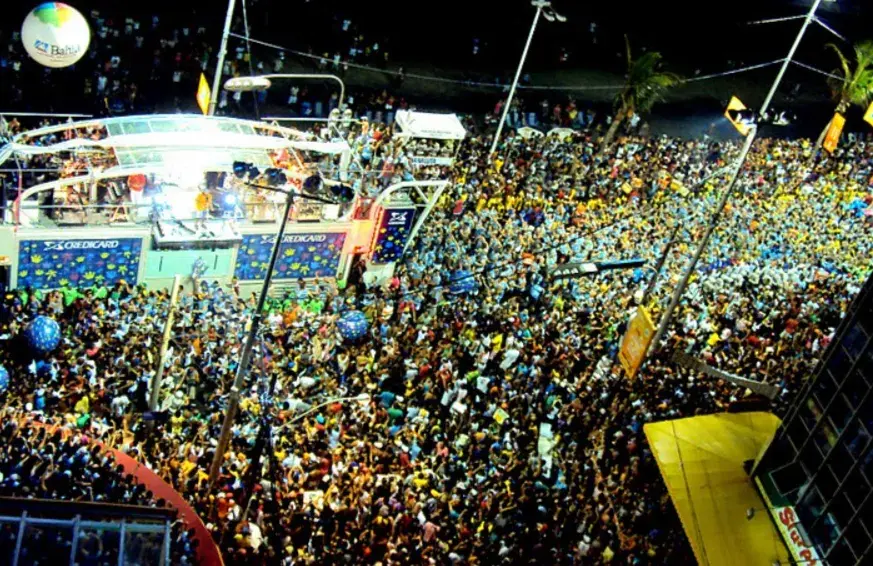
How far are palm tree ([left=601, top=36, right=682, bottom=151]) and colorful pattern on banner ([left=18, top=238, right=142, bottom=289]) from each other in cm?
2136

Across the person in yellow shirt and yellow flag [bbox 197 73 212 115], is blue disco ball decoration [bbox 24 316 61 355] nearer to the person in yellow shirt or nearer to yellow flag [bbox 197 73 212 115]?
the person in yellow shirt

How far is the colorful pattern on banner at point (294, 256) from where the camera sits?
74.5 ft

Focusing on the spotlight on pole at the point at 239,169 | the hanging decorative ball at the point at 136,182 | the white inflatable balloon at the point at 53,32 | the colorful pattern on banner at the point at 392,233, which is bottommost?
the colorful pattern on banner at the point at 392,233

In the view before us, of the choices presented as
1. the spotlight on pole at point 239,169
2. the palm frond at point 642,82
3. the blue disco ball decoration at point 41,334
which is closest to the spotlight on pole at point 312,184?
the spotlight on pole at point 239,169

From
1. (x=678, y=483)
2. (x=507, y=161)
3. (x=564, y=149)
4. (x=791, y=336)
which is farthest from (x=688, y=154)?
(x=678, y=483)

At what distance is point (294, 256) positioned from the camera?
23.6 meters

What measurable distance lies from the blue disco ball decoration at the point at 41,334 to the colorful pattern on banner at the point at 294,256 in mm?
5816

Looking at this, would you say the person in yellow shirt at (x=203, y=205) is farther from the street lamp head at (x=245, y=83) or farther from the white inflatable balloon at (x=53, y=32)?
the white inflatable balloon at (x=53, y=32)

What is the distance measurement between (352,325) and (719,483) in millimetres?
9393

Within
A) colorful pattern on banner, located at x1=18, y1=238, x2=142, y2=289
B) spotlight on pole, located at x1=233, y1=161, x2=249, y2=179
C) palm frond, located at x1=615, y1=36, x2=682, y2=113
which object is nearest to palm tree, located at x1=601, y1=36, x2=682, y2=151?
palm frond, located at x1=615, y1=36, x2=682, y2=113

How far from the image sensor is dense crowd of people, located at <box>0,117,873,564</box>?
16.8m

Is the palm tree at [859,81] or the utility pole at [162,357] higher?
the palm tree at [859,81]

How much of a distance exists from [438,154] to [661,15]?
34.5m

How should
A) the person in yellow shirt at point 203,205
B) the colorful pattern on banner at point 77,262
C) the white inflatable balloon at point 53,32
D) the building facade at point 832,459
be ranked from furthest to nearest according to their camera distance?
the person in yellow shirt at point 203,205
the colorful pattern on banner at point 77,262
the white inflatable balloon at point 53,32
the building facade at point 832,459
